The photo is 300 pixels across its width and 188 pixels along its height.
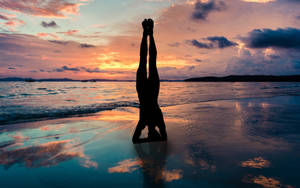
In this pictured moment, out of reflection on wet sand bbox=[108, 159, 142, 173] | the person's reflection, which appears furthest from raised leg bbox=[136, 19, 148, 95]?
reflection on wet sand bbox=[108, 159, 142, 173]

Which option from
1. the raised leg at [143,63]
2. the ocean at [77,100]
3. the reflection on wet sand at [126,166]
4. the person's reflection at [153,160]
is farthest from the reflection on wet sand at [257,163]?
the ocean at [77,100]

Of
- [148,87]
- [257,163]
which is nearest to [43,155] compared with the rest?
[148,87]

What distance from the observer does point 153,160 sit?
14.8 feet

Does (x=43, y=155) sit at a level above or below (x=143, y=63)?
below

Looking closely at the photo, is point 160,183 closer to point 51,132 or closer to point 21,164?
point 21,164

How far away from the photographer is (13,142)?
6289mm

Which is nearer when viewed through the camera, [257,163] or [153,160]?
[257,163]

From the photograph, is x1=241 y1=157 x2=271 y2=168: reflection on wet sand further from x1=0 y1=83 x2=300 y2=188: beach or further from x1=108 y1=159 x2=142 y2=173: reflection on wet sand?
x1=108 y1=159 x2=142 y2=173: reflection on wet sand

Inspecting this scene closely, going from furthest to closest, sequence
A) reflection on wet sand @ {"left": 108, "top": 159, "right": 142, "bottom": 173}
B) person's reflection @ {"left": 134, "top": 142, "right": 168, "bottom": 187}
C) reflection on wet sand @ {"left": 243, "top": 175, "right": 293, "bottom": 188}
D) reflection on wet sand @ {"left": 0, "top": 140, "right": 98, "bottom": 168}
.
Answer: reflection on wet sand @ {"left": 0, "top": 140, "right": 98, "bottom": 168}, reflection on wet sand @ {"left": 108, "top": 159, "right": 142, "bottom": 173}, person's reflection @ {"left": 134, "top": 142, "right": 168, "bottom": 187}, reflection on wet sand @ {"left": 243, "top": 175, "right": 293, "bottom": 188}

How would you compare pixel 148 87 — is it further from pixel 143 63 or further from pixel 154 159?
pixel 154 159

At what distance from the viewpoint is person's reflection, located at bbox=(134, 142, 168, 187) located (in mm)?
3574

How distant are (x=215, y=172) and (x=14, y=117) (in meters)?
12.1

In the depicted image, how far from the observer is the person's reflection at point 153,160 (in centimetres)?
357

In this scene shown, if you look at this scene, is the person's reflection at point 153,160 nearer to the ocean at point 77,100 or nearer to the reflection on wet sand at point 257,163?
the reflection on wet sand at point 257,163
